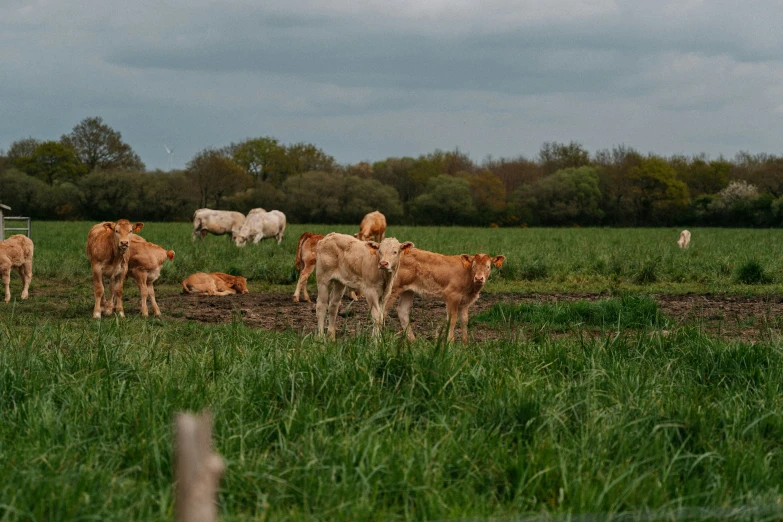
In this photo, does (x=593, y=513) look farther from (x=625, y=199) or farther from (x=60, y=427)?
(x=625, y=199)

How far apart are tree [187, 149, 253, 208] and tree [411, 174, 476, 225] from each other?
52.4ft

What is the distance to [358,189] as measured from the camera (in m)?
73.9

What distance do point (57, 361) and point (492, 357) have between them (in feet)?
10.8

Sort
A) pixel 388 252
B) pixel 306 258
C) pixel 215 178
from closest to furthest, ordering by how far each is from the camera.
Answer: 1. pixel 388 252
2. pixel 306 258
3. pixel 215 178

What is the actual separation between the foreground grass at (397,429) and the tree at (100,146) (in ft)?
249

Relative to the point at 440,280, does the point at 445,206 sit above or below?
above

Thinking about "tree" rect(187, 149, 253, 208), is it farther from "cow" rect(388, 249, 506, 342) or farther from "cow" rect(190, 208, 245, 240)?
"cow" rect(388, 249, 506, 342)

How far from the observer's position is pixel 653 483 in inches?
172

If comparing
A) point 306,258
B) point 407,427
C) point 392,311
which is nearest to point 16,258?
point 306,258

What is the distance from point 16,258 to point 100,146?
223 feet

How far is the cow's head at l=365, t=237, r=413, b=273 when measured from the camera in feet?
32.6

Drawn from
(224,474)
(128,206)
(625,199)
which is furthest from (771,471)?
(625,199)

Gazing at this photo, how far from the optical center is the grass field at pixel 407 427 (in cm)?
414

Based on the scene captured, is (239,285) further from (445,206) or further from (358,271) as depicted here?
(445,206)
